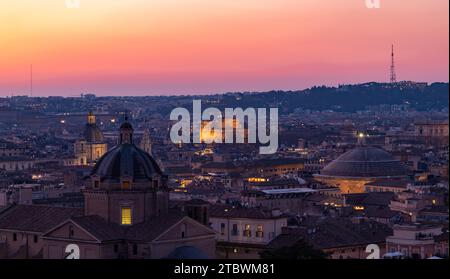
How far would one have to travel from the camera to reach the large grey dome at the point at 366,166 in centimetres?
8812

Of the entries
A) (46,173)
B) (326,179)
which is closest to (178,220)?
(326,179)

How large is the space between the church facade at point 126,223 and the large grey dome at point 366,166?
49531 mm

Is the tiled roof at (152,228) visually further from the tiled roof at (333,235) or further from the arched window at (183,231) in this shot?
the tiled roof at (333,235)

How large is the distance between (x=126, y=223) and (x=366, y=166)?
173 feet

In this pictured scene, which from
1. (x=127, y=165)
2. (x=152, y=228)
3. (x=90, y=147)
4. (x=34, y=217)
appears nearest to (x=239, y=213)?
(x=34, y=217)

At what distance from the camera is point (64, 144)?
149250 millimetres

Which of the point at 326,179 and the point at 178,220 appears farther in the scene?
the point at 326,179

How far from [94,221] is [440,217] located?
51.4ft

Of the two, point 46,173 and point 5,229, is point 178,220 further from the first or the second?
point 46,173

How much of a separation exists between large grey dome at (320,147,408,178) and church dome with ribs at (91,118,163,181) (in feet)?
164

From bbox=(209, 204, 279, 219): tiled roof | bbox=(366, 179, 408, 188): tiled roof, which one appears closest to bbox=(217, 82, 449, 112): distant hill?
bbox=(366, 179, 408, 188): tiled roof

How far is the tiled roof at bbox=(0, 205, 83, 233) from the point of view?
39750 mm

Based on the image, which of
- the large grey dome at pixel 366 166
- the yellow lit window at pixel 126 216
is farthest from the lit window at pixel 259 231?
the large grey dome at pixel 366 166
